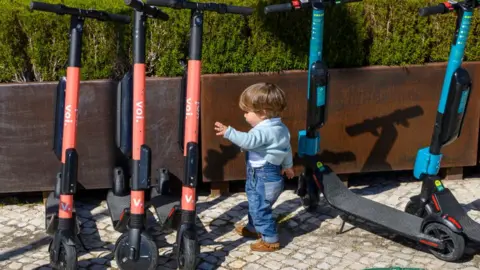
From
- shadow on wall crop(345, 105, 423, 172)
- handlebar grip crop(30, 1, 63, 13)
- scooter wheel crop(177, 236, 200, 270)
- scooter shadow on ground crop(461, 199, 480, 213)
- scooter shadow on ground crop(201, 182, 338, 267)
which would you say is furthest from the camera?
shadow on wall crop(345, 105, 423, 172)

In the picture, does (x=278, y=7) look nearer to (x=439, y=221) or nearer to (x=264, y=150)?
(x=264, y=150)

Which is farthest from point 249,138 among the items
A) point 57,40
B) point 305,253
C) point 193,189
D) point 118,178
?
point 57,40

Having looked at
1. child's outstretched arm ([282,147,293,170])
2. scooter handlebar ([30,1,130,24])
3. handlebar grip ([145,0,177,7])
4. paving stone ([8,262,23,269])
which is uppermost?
handlebar grip ([145,0,177,7])

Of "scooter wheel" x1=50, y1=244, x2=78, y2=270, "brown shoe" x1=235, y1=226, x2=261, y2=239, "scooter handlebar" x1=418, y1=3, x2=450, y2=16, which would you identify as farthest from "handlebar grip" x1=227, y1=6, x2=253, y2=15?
"scooter wheel" x1=50, y1=244, x2=78, y2=270

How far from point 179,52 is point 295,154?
47.5 inches

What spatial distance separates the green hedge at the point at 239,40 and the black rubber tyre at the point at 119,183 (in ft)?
2.38

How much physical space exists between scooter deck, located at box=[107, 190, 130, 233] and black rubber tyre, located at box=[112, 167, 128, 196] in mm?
36

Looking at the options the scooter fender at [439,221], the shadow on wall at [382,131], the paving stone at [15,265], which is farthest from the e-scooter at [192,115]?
the shadow on wall at [382,131]

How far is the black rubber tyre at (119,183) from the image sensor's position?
593 centimetres

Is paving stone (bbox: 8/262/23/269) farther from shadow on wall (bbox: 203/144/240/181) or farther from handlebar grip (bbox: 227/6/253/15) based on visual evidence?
handlebar grip (bbox: 227/6/253/15)

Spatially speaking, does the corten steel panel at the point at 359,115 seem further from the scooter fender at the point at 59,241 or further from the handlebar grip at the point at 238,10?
the scooter fender at the point at 59,241

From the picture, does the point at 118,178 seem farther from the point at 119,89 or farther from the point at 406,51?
the point at 406,51

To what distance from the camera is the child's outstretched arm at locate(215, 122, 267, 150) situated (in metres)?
5.04

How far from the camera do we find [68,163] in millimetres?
4875
